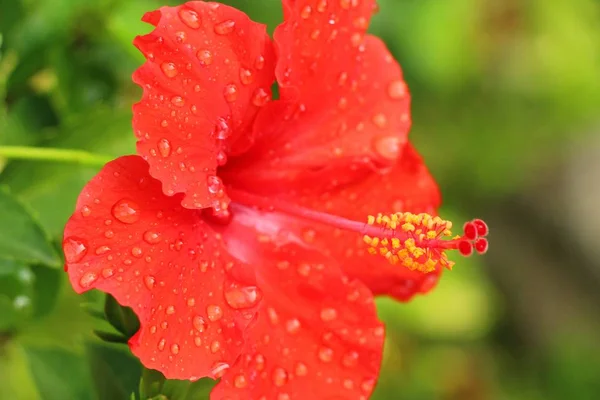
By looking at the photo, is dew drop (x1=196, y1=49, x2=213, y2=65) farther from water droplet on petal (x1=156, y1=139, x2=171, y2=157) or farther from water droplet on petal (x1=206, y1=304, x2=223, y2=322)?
water droplet on petal (x1=206, y1=304, x2=223, y2=322)

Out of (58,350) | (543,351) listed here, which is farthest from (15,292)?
(543,351)

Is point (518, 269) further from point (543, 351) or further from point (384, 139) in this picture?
point (384, 139)

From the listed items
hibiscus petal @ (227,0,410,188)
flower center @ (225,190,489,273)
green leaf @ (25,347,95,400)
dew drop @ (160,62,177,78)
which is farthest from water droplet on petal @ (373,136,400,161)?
green leaf @ (25,347,95,400)

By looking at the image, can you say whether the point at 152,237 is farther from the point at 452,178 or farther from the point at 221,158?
the point at 452,178

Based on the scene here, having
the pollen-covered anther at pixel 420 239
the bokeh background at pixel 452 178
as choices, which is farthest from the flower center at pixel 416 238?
the bokeh background at pixel 452 178

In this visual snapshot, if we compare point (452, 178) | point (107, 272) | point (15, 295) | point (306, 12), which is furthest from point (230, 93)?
point (452, 178)

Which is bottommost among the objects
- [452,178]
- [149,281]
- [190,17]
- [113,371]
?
[452,178]
